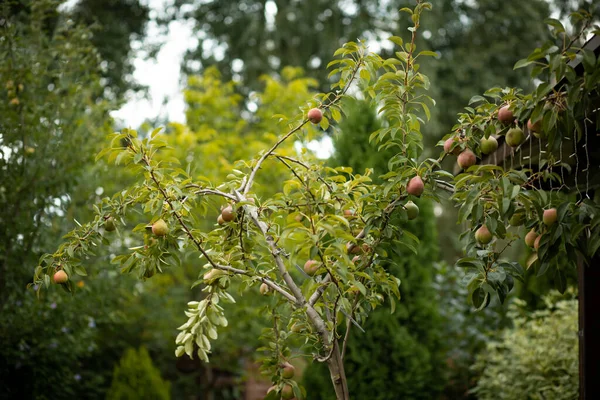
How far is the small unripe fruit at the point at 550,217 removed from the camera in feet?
6.09

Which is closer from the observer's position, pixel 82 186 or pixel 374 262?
pixel 374 262

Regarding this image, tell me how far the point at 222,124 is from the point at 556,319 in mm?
4354

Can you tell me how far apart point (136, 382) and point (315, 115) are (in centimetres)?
463

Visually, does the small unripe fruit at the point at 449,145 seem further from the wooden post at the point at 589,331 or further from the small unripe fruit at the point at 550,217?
the wooden post at the point at 589,331

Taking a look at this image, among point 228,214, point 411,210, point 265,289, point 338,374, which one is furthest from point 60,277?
point 411,210

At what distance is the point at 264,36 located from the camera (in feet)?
32.8

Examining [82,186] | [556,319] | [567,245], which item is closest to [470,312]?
[556,319]

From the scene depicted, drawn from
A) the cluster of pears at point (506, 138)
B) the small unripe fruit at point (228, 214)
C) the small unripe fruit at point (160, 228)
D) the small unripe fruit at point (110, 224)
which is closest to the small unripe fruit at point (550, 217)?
the cluster of pears at point (506, 138)

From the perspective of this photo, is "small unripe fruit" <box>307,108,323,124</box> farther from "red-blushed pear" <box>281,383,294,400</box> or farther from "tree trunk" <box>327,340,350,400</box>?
"red-blushed pear" <box>281,383,294,400</box>

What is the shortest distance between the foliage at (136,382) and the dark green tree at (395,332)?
2202 millimetres

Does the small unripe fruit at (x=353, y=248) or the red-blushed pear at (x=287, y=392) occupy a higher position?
the small unripe fruit at (x=353, y=248)

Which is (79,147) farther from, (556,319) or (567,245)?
(556,319)

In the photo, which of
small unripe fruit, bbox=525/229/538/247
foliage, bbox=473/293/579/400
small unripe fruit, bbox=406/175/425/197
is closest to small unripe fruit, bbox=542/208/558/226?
small unripe fruit, bbox=525/229/538/247

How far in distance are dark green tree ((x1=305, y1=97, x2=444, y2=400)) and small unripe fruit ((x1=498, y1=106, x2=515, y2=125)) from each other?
7.45ft
